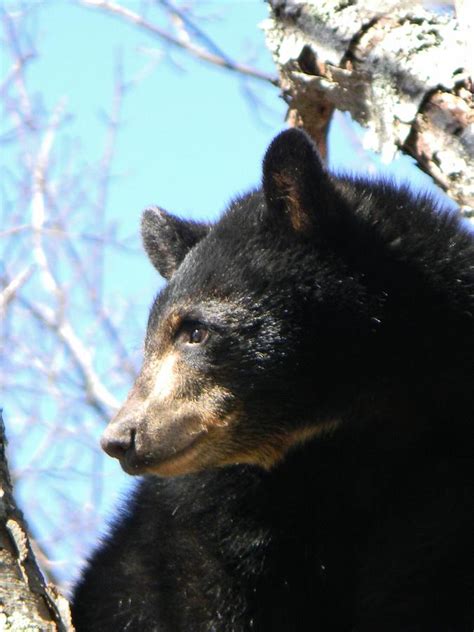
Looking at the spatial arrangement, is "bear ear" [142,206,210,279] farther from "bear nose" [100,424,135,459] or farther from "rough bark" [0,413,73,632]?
"rough bark" [0,413,73,632]

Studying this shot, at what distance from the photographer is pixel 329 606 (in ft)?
14.9

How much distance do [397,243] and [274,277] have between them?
52cm

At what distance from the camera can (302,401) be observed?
15.1 feet

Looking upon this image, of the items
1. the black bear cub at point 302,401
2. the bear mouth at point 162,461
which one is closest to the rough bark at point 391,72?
the black bear cub at point 302,401

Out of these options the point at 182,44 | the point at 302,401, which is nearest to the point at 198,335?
the point at 302,401

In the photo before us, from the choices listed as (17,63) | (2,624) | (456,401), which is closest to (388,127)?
(456,401)

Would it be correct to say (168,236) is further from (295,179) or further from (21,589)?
(21,589)

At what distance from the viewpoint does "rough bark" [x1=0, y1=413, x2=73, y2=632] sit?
122 inches

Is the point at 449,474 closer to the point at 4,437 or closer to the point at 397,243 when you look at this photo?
the point at 397,243

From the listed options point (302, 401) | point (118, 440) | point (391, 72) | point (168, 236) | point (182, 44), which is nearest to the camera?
point (118, 440)

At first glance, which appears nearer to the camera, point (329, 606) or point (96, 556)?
point (329, 606)

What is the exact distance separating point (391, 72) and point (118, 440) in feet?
6.71

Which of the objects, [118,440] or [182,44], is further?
[182,44]

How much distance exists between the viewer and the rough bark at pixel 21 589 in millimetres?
3105
